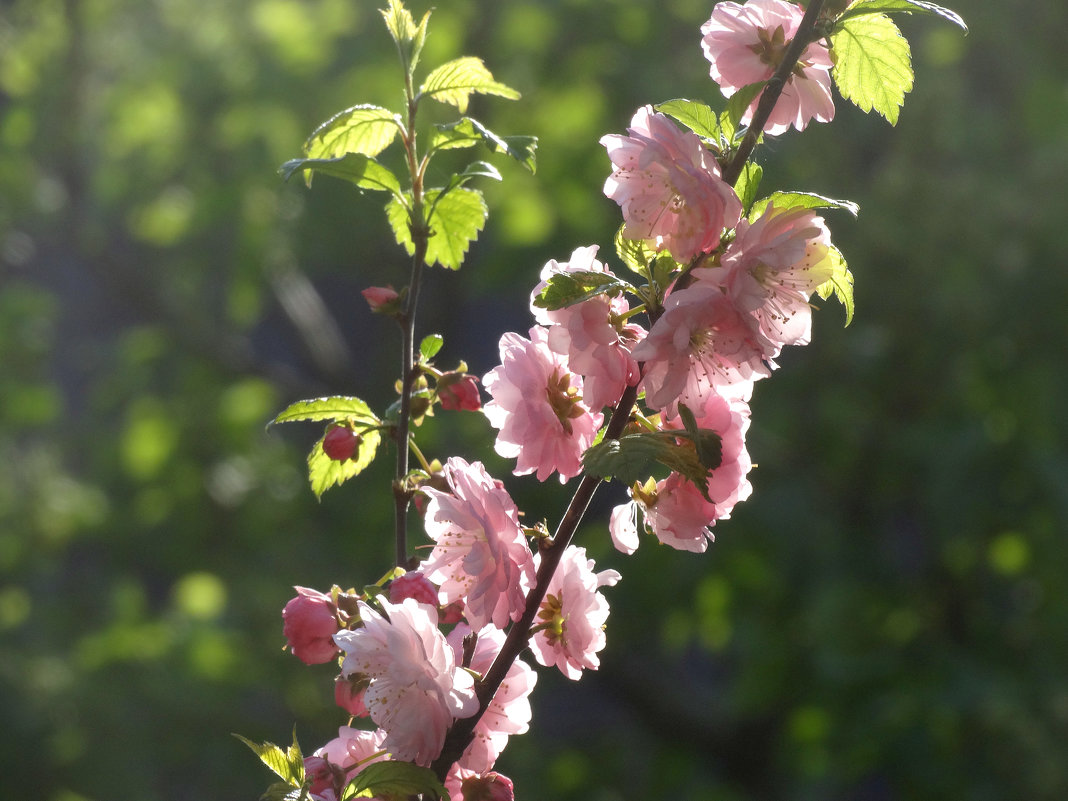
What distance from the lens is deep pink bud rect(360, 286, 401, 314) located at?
729 mm

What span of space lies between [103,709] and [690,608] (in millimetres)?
2180

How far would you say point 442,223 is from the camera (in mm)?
763

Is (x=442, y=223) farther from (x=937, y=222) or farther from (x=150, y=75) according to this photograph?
(x=150, y=75)

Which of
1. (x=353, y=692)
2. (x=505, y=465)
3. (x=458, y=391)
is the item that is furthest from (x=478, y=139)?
(x=505, y=465)

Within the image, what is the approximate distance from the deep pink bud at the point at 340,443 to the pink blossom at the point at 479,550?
98 millimetres

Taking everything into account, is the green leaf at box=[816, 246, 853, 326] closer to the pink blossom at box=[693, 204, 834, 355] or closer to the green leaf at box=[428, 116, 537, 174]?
the pink blossom at box=[693, 204, 834, 355]

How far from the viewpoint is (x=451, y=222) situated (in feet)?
2.50

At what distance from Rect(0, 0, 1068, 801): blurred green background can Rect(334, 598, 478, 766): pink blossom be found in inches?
101

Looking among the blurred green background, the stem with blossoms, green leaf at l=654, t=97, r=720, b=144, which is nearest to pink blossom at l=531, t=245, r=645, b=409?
the stem with blossoms

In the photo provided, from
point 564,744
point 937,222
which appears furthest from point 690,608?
point 937,222

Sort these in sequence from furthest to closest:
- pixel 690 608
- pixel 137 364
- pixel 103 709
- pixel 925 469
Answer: pixel 137 364
pixel 690 608
pixel 103 709
pixel 925 469

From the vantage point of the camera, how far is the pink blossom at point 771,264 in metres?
0.55

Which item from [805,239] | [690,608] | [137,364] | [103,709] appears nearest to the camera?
[805,239]

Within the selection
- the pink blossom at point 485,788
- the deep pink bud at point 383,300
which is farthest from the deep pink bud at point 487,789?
the deep pink bud at point 383,300
